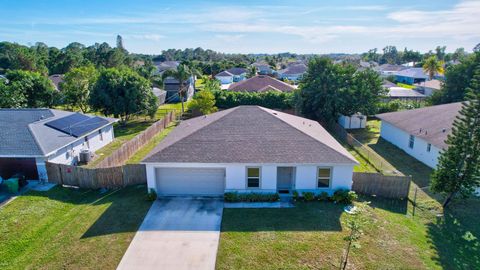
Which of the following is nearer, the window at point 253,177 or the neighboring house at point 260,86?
the window at point 253,177

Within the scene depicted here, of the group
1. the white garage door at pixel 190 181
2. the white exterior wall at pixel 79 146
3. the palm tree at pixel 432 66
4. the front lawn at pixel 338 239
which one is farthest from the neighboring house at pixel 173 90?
the palm tree at pixel 432 66

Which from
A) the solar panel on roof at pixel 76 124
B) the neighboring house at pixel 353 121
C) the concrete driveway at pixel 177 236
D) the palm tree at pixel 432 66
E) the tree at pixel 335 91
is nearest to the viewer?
the concrete driveway at pixel 177 236

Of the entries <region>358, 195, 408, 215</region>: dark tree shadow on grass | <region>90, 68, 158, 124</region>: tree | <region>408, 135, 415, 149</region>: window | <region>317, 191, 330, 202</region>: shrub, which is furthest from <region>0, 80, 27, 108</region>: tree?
<region>408, 135, 415, 149</region>: window

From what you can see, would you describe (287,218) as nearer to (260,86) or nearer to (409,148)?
(409,148)

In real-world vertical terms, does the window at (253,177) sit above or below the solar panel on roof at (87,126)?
below

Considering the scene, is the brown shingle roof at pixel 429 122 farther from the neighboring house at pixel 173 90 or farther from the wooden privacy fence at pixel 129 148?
the neighboring house at pixel 173 90

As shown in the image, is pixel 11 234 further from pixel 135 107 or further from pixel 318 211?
pixel 135 107

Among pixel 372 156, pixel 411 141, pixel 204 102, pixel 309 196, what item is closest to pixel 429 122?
pixel 411 141
